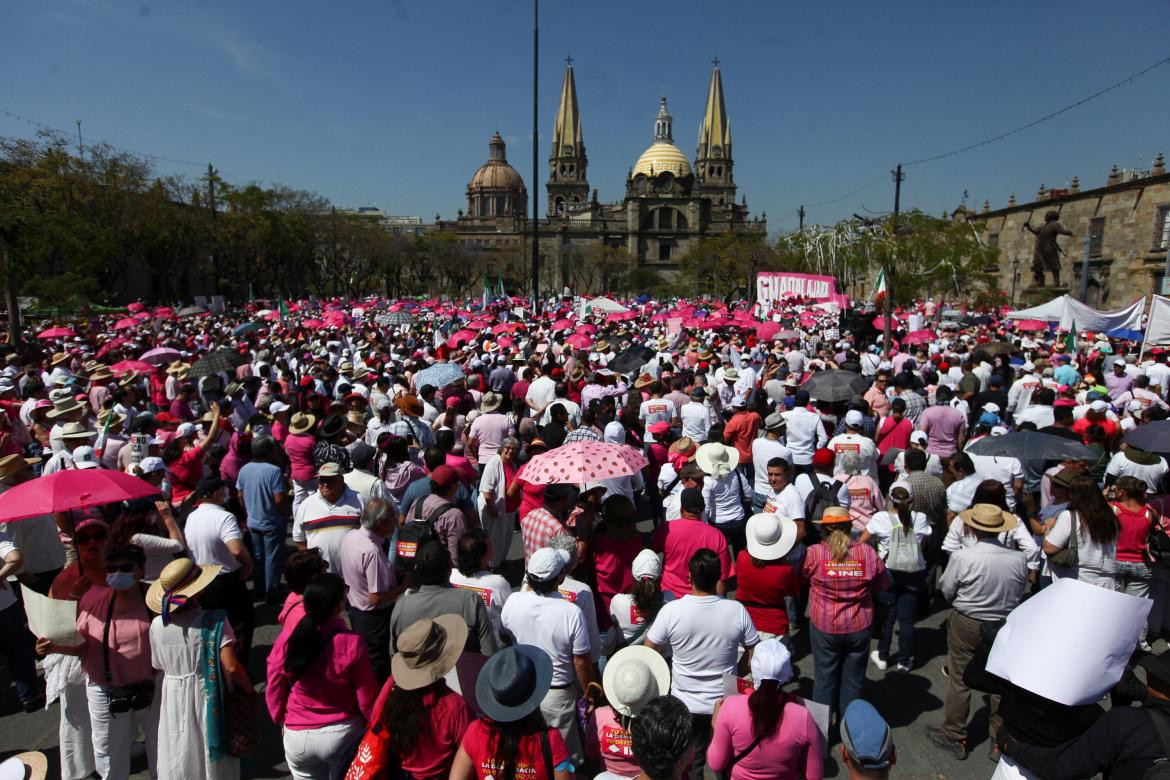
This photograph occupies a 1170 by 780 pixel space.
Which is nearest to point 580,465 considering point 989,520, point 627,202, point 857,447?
point 989,520

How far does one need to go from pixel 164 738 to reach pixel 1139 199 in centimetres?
3757

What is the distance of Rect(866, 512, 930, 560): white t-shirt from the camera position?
16.3 ft

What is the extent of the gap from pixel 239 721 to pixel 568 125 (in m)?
102

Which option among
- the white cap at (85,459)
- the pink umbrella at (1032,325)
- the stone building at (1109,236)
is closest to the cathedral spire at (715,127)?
the stone building at (1109,236)

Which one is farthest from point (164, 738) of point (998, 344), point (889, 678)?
point (998, 344)

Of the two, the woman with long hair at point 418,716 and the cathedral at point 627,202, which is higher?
the cathedral at point 627,202

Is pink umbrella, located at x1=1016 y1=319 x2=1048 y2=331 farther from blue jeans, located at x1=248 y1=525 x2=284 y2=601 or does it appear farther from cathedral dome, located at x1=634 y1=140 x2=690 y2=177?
cathedral dome, located at x1=634 y1=140 x2=690 y2=177

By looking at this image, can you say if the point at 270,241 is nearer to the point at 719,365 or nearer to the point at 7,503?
the point at 719,365

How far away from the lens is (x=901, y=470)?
6781 millimetres

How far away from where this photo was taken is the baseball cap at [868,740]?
2.30m

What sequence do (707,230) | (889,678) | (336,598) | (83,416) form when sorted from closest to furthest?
1. (336,598)
2. (889,678)
3. (83,416)
4. (707,230)

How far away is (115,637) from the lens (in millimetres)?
3512

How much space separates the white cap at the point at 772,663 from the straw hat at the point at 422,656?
122 cm

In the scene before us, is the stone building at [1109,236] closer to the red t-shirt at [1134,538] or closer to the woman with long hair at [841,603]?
the red t-shirt at [1134,538]
